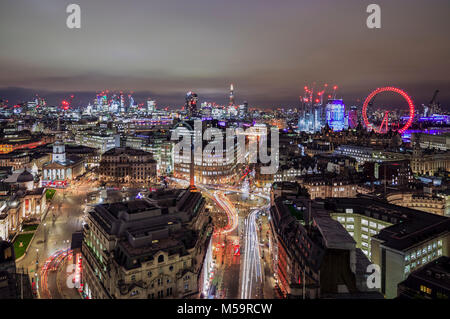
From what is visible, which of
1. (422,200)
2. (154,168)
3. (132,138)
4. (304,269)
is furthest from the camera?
(132,138)

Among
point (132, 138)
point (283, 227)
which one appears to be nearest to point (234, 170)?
point (132, 138)

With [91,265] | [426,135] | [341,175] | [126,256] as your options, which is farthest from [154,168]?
[426,135]

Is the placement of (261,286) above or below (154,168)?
below

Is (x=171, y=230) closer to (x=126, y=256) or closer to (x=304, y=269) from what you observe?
(x=126, y=256)

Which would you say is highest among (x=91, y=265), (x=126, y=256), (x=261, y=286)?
(x=126, y=256)

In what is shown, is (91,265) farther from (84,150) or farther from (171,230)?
(84,150)

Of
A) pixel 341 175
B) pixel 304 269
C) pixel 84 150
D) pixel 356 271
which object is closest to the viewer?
pixel 304 269

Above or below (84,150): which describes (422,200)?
below

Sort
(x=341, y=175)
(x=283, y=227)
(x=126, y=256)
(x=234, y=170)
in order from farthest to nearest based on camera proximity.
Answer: (x=234, y=170), (x=341, y=175), (x=283, y=227), (x=126, y=256)

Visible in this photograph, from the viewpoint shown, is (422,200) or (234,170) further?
(234,170)
